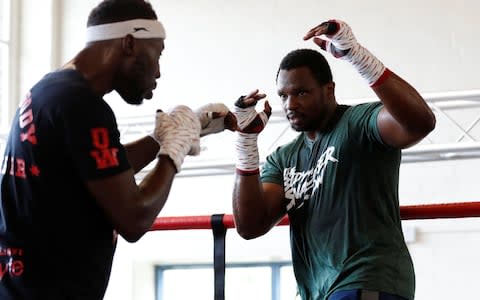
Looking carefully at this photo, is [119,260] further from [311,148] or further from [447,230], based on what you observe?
[311,148]

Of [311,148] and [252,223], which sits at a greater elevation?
[311,148]

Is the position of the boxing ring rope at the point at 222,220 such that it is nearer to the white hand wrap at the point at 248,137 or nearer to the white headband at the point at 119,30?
the white hand wrap at the point at 248,137

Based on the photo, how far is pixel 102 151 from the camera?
182 cm

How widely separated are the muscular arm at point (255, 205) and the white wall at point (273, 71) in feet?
14.9

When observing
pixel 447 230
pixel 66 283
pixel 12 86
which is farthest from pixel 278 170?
pixel 12 86

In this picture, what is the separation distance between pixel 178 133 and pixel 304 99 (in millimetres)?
721

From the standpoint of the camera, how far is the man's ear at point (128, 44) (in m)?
1.97

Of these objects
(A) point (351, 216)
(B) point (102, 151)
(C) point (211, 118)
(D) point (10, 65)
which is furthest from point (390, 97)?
(D) point (10, 65)

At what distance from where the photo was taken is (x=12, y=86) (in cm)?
866

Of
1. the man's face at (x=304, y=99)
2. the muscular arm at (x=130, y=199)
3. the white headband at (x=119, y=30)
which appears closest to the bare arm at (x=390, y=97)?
the man's face at (x=304, y=99)

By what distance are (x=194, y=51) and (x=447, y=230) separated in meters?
2.76

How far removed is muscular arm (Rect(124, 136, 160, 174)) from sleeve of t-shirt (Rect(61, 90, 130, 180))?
0.39 metres

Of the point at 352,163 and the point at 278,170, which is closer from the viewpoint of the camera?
the point at 352,163

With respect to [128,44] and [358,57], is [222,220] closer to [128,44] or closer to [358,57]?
[358,57]
